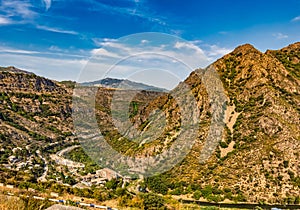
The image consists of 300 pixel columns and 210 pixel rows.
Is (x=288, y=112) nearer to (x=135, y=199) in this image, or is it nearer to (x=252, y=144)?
(x=252, y=144)

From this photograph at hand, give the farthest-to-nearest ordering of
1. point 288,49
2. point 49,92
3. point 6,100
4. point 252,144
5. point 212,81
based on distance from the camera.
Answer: point 49,92 → point 6,100 → point 288,49 → point 212,81 → point 252,144

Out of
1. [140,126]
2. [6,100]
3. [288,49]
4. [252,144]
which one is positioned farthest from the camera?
[6,100]

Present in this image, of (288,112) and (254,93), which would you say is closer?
(288,112)

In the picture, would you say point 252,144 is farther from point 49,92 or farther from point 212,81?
point 49,92

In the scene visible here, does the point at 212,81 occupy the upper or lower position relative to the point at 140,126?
upper

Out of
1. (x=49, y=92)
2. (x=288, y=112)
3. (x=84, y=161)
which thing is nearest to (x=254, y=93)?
(x=288, y=112)

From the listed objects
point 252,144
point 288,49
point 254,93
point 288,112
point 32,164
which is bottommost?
point 32,164
